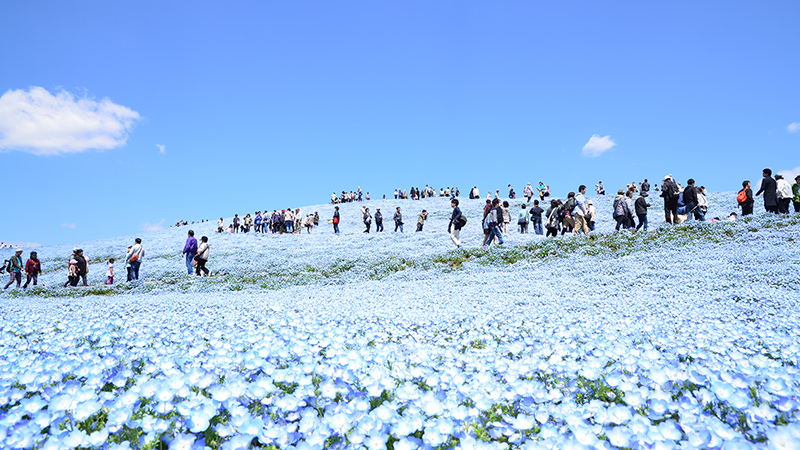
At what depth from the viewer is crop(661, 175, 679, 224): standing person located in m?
17.2

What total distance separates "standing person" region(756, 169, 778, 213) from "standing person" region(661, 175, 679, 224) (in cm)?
271

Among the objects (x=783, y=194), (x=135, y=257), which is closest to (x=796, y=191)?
(x=783, y=194)

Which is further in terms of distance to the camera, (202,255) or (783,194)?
(202,255)

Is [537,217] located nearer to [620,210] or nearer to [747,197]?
[620,210]

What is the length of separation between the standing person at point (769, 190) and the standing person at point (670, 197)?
2.71m

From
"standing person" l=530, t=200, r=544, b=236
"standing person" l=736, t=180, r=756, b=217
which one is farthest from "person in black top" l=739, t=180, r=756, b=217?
"standing person" l=530, t=200, r=544, b=236

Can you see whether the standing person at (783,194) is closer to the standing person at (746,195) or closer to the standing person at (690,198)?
the standing person at (746,195)

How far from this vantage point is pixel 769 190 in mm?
16188

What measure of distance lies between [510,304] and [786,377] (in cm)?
616

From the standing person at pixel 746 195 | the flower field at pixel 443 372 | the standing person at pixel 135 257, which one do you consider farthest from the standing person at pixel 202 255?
the standing person at pixel 746 195

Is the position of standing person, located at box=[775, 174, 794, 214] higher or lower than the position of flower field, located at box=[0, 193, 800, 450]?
higher

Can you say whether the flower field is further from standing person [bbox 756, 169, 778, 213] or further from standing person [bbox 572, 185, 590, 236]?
standing person [bbox 572, 185, 590, 236]

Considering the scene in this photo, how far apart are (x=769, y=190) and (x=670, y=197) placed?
3253 millimetres

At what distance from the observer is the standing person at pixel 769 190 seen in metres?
15.9
